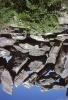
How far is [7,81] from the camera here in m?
2.26

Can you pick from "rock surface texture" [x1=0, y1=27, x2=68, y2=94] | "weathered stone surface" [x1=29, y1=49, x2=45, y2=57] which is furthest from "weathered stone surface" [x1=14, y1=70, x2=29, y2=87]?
"weathered stone surface" [x1=29, y1=49, x2=45, y2=57]

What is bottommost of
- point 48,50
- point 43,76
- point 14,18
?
point 43,76

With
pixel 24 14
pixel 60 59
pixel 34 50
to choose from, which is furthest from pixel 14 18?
pixel 60 59

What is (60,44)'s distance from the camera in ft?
7.38

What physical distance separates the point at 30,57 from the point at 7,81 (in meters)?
0.20

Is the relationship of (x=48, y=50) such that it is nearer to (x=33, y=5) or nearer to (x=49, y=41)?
(x=49, y=41)

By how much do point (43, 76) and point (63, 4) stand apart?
0.45 metres

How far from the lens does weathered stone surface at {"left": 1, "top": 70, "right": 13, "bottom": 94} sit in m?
2.24

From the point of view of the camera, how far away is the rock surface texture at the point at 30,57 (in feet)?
7.37

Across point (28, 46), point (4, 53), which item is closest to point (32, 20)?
point (28, 46)

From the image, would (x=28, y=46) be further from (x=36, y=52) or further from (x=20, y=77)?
Result: (x=20, y=77)

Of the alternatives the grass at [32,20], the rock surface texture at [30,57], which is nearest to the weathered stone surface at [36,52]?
the rock surface texture at [30,57]

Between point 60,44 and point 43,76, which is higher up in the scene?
point 60,44

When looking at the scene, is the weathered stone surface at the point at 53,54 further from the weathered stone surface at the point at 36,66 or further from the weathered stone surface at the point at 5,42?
the weathered stone surface at the point at 5,42
